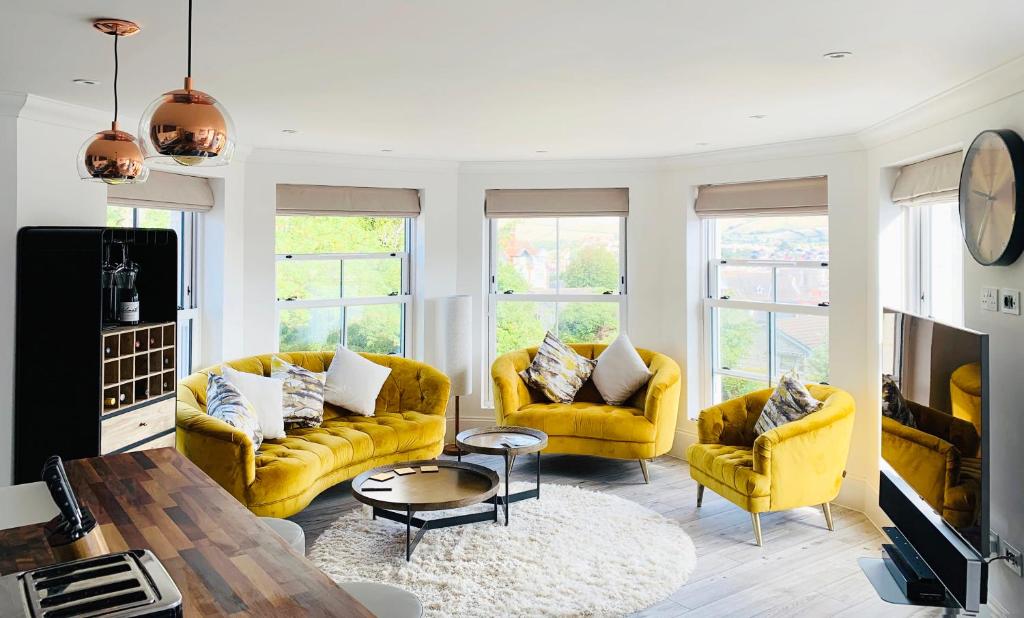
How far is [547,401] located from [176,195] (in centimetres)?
303

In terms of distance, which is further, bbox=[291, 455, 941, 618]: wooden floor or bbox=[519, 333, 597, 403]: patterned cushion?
bbox=[519, 333, 597, 403]: patterned cushion

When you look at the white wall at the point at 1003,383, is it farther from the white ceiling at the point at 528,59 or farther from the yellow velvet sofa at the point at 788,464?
the yellow velvet sofa at the point at 788,464

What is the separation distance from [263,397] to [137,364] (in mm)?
901

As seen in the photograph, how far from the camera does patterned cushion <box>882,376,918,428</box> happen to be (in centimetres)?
342

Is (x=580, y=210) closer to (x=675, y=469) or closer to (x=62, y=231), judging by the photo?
(x=675, y=469)

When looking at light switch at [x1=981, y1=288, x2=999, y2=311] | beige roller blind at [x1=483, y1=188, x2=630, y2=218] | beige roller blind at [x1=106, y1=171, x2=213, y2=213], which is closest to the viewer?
light switch at [x1=981, y1=288, x2=999, y2=311]

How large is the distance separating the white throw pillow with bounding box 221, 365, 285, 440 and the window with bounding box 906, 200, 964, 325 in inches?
153

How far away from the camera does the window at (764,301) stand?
552cm

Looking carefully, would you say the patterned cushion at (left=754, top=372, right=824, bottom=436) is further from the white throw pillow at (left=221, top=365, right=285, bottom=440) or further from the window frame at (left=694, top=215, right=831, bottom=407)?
the white throw pillow at (left=221, top=365, right=285, bottom=440)

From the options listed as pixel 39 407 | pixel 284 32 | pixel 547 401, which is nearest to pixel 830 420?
pixel 547 401

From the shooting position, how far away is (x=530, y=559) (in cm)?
411

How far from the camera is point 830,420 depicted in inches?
178

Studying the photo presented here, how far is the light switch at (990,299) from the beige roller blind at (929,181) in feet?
2.24

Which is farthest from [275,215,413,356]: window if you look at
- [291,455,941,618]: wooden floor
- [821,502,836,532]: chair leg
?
[821,502,836,532]: chair leg
